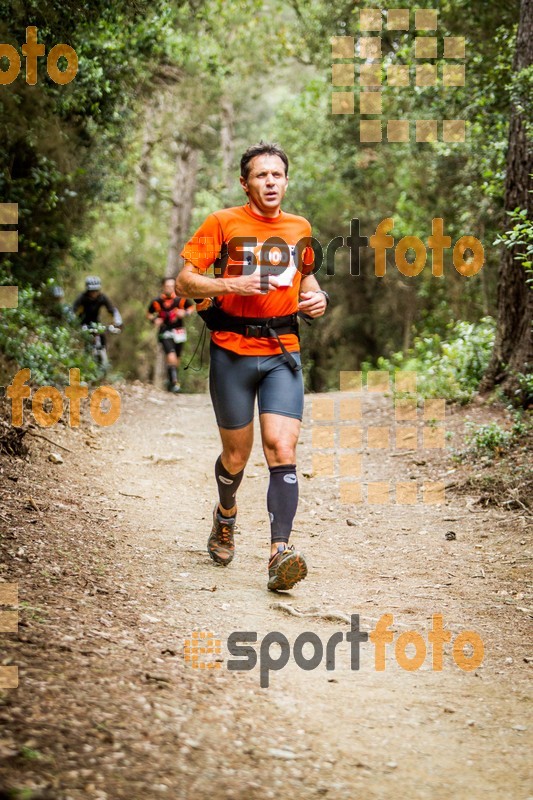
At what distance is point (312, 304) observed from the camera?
483cm

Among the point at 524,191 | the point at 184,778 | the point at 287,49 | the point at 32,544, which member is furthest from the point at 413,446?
the point at 287,49

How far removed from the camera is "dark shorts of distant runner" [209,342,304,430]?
16.1 ft

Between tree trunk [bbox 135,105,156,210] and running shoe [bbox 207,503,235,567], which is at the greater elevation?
tree trunk [bbox 135,105,156,210]

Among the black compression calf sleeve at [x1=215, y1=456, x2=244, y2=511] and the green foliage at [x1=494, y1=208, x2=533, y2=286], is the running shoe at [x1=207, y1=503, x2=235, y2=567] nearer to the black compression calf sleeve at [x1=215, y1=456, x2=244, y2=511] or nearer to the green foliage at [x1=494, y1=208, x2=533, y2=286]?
the black compression calf sleeve at [x1=215, y1=456, x2=244, y2=511]

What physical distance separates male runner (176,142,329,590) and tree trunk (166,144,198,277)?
65.9 feet

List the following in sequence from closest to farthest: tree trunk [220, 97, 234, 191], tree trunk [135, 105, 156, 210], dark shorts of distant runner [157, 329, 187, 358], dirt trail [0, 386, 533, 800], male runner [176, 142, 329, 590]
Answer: dirt trail [0, 386, 533, 800], male runner [176, 142, 329, 590], dark shorts of distant runner [157, 329, 187, 358], tree trunk [135, 105, 156, 210], tree trunk [220, 97, 234, 191]

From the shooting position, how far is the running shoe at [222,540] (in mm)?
5430

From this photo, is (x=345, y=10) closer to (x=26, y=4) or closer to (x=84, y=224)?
(x=84, y=224)

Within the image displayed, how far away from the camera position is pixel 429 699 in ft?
11.6

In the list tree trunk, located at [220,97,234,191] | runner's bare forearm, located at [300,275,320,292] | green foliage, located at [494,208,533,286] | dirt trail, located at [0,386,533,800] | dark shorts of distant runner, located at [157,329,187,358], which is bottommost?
dirt trail, located at [0,386,533,800]

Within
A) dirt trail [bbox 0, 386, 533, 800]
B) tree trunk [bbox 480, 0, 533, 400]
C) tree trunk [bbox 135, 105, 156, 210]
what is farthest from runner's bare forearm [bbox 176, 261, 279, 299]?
tree trunk [bbox 135, 105, 156, 210]

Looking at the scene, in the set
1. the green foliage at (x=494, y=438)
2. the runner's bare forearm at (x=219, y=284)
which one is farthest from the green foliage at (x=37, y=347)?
A: the runner's bare forearm at (x=219, y=284)

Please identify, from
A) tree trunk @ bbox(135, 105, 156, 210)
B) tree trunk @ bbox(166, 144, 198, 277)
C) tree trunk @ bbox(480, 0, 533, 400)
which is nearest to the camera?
tree trunk @ bbox(480, 0, 533, 400)

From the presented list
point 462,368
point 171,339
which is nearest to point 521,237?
point 462,368
